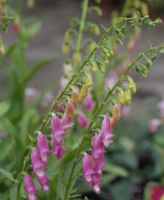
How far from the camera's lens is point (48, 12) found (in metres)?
10.9

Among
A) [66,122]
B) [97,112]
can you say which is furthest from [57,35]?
[66,122]

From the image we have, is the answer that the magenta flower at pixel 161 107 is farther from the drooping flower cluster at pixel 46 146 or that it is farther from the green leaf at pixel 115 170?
the drooping flower cluster at pixel 46 146

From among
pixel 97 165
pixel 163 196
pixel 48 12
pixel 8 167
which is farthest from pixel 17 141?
pixel 48 12

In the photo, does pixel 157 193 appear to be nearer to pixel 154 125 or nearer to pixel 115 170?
pixel 115 170

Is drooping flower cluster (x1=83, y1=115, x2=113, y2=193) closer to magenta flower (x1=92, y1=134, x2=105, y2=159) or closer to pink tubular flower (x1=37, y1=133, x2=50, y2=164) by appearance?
magenta flower (x1=92, y1=134, x2=105, y2=159)

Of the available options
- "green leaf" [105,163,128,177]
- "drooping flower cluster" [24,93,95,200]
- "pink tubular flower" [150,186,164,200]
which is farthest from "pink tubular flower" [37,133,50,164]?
"green leaf" [105,163,128,177]

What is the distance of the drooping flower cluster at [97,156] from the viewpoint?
320 cm

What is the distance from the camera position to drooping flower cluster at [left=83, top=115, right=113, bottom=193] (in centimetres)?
320

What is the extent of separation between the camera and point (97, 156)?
321 cm

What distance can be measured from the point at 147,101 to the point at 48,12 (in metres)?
5.26

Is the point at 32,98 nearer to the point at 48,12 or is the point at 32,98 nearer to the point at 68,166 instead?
the point at 68,166

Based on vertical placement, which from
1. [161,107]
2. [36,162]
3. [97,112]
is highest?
[97,112]

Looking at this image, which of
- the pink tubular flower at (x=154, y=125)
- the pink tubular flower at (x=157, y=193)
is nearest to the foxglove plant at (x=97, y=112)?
the pink tubular flower at (x=157, y=193)

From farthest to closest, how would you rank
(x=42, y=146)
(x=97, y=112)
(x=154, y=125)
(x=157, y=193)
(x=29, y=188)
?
(x=154, y=125), (x=157, y=193), (x=97, y=112), (x=29, y=188), (x=42, y=146)
